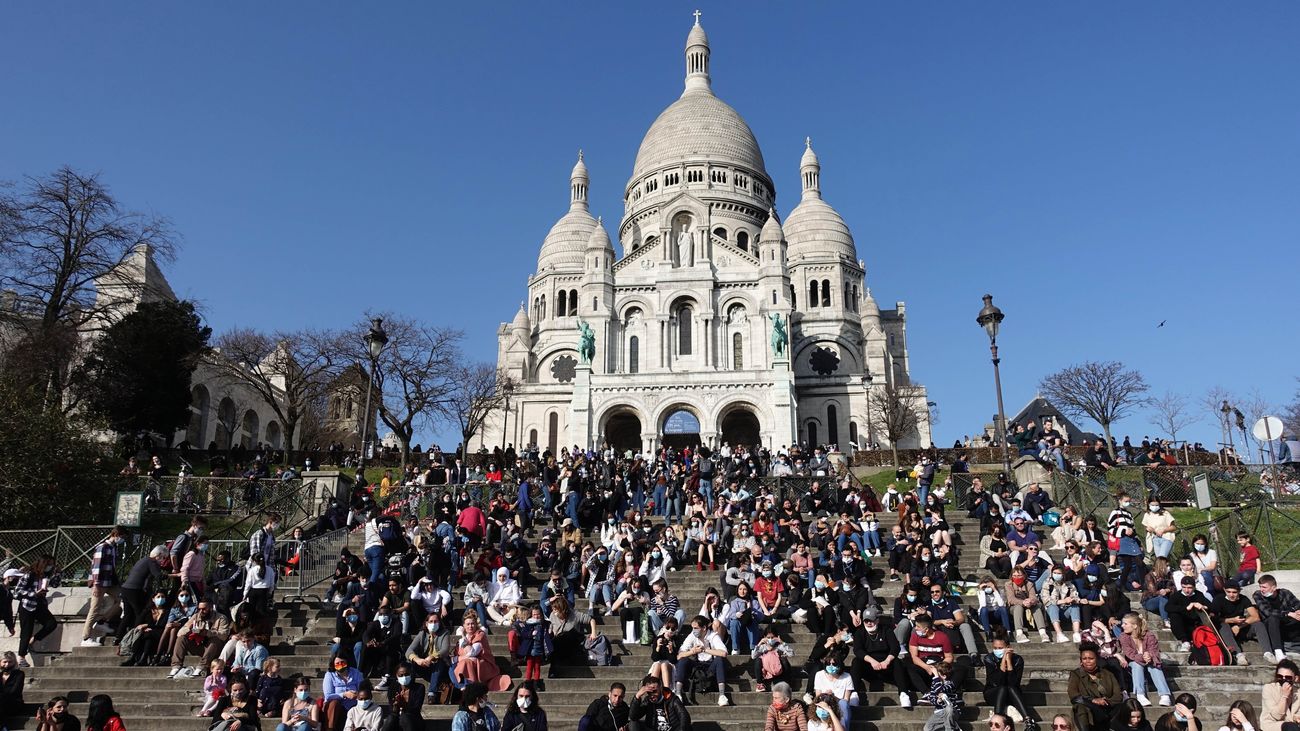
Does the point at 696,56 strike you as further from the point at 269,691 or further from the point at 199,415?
the point at 269,691

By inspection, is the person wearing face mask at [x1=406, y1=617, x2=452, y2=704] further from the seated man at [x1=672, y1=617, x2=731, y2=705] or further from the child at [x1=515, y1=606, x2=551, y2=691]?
the seated man at [x1=672, y1=617, x2=731, y2=705]

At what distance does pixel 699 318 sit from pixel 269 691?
39.7 m

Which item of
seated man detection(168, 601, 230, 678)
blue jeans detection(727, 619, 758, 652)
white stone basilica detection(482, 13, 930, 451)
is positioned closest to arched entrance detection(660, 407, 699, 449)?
white stone basilica detection(482, 13, 930, 451)

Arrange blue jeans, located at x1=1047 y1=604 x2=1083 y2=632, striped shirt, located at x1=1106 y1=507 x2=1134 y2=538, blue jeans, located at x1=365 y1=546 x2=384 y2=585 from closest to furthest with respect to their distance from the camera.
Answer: blue jeans, located at x1=1047 y1=604 x2=1083 y2=632, striped shirt, located at x1=1106 y1=507 x2=1134 y2=538, blue jeans, located at x1=365 y1=546 x2=384 y2=585

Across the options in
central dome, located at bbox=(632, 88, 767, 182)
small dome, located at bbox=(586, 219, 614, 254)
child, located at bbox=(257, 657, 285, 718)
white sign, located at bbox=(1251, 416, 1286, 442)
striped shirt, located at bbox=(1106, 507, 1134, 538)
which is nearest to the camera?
child, located at bbox=(257, 657, 285, 718)

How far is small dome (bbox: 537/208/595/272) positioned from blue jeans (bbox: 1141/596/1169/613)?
52.8 meters

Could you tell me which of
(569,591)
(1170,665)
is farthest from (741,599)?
(1170,665)

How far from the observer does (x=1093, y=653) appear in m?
10.2

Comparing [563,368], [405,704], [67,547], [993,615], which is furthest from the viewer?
[563,368]

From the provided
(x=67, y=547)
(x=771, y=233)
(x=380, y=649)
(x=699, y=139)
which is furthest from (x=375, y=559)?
(x=699, y=139)

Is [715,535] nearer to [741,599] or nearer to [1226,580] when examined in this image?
[741,599]

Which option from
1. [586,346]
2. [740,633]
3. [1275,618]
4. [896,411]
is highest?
[586,346]

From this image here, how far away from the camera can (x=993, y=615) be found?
12.9 m

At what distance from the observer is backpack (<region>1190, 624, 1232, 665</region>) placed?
11859mm
